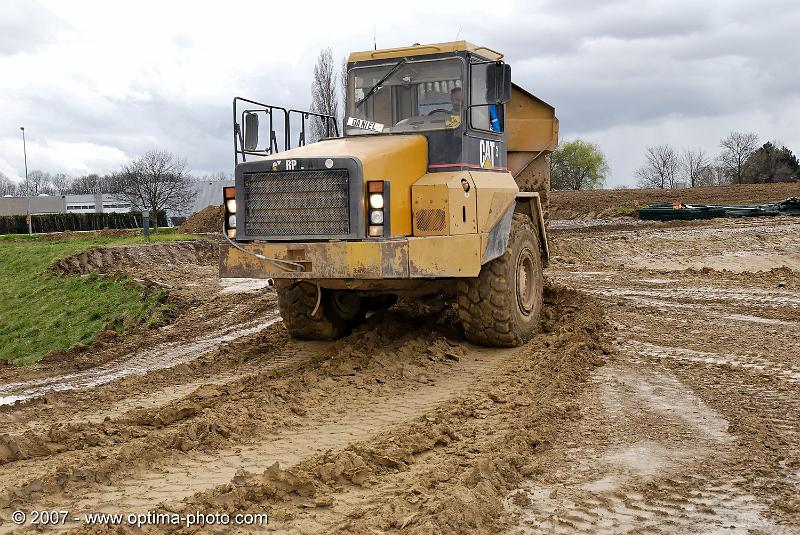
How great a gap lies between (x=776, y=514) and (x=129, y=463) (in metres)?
4.08

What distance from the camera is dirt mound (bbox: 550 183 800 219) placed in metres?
34.8

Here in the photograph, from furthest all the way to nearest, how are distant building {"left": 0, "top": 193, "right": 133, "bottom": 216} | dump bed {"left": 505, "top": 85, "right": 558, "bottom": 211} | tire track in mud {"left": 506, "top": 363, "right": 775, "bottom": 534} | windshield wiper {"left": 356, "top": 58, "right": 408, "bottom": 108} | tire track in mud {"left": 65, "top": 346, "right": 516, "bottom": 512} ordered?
distant building {"left": 0, "top": 193, "right": 133, "bottom": 216} < dump bed {"left": 505, "top": 85, "right": 558, "bottom": 211} < windshield wiper {"left": 356, "top": 58, "right": 408, "bottom": 108} < tire track in mud {"left": 65, "top": 346, "right": 516, "bottom": 512} < tire track in mud {"left": 506, "top": 363, "right": 775, "bottom": 534}

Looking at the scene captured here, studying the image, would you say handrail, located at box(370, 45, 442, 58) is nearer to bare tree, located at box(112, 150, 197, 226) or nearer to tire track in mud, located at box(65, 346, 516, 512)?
tire track in mud, located at box(65, 346, 516, 512)

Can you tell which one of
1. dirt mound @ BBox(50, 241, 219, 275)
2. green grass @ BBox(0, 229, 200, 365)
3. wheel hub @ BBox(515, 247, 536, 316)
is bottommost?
green grass @ BBox(0, 229, 200, 365)

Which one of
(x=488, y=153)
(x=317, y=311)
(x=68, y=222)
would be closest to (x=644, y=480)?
(x=488, y=153)

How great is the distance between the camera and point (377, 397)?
7.83 metres

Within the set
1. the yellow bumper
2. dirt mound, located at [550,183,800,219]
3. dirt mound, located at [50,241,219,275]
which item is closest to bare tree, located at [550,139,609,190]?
dirt mound, located at [550,183,800,219]

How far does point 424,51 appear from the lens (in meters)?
9.45

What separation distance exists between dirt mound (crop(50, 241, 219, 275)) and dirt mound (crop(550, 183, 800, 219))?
647 inches

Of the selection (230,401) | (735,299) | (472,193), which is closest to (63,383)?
(230,401)

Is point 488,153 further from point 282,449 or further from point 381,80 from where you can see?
point 282,449

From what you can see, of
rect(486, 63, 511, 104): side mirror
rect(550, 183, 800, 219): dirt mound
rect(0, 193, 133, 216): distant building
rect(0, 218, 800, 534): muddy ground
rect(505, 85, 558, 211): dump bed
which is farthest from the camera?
rect(0, 193, 133, 216): distant building

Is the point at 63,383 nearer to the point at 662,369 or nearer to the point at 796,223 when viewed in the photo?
the point at 662,369

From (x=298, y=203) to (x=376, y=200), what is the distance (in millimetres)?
824
